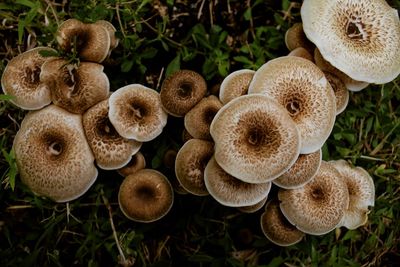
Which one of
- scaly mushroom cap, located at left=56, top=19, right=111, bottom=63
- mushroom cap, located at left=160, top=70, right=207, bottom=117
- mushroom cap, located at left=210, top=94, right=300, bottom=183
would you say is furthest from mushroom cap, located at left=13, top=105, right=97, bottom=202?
Answer: mushroom cap, located at left=210, top=94, right=300, bottom=183

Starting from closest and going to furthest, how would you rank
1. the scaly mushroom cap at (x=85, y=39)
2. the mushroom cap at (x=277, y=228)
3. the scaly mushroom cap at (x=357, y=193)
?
1. the scaly mushroom cap at (x=85, y=39)
2. the mushroom cap at (x=277, y=228)
3. the scaly mushroom cap at (x=357, y=193)

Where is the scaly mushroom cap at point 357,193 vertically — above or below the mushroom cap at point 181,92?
below

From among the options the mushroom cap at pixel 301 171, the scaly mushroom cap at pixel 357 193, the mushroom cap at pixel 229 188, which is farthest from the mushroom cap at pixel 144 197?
the scaly mushroom cap at pixel 357 193

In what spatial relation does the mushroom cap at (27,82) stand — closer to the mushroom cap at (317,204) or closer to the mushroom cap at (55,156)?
the mushroom cap at (55,156)

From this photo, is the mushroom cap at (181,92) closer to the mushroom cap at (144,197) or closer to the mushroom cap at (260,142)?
the mushroom cap at (260,142)

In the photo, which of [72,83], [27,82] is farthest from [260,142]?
[27,82]

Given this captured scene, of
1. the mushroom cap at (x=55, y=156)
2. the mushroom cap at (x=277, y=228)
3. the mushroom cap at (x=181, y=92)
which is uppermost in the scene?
the mushroom cap at (x=181, y=92)

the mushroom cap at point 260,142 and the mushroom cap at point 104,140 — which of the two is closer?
the mushroom cap at point 260,142

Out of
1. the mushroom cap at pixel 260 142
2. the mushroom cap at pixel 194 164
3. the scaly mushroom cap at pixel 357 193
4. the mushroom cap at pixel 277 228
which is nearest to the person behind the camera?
the mushroom cap at pixel 260 142

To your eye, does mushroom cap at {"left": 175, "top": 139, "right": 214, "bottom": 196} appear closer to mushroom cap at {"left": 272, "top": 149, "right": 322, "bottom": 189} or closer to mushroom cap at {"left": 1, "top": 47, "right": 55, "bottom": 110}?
mushroom cap at {"left": 272, "top": 149, "right": 322, "bottom": 189}
